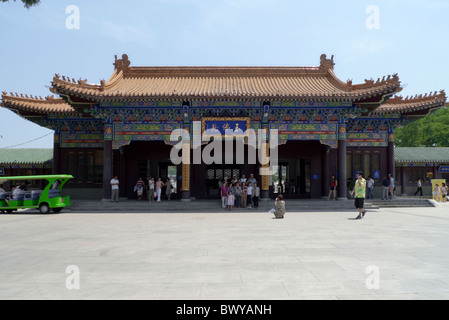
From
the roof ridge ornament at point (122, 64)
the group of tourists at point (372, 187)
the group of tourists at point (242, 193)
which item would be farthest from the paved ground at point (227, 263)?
the roof ridge ornament at point (122, 64)

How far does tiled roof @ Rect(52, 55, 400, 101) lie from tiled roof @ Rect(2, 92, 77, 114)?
255 centimetres

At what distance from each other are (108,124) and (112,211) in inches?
163

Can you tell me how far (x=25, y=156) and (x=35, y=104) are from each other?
613 cm

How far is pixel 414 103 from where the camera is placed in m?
17.7

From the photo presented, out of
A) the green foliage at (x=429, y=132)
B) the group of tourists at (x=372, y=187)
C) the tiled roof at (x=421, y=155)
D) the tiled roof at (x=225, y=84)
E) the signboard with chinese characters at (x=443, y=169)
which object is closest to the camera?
the tiled roof at (x=225, y=84)

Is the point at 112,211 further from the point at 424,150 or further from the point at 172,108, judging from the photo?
the point at 424,150

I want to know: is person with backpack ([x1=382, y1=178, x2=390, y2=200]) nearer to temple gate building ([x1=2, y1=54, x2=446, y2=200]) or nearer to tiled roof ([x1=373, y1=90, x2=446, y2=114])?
temple gate building ([x1=2, y1=54, x2=446, y2=200])

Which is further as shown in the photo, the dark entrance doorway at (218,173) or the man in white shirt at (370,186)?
the dark entrance doorway at (218,173)

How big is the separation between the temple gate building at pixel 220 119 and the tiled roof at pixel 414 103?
0.16ft

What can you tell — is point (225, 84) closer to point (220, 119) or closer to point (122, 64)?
point (220, 119)

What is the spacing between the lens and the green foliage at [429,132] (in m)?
36.9

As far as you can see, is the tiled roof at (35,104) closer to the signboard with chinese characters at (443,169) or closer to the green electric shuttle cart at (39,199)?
the green electric shuttle cart at (39,199)

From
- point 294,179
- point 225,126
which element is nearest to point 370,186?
point 294,179

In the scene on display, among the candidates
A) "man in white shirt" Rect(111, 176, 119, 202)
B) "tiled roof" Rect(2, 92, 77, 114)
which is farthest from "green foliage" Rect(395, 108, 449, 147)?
"tiled roof" Rect(2, 92, 77, 114)
